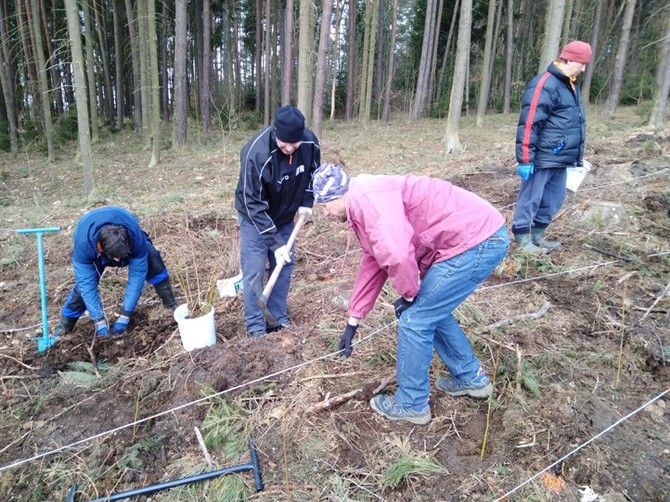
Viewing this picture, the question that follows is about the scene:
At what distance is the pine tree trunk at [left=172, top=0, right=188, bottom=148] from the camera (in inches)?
416

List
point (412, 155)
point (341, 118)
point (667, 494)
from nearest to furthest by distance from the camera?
point (667, 494), point (412, 155), point (341, 118)

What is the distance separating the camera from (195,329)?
3014mm

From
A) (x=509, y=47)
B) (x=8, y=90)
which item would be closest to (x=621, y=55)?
(x=509, y=47)

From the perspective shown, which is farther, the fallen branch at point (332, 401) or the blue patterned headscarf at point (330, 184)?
the fallen branch at point (332, 401)

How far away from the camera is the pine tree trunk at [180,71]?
34.7 feet

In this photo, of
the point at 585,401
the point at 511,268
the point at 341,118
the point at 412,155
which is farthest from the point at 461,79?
the point at 341,118

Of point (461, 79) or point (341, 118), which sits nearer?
point (461, 79)

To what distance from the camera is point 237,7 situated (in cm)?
2058

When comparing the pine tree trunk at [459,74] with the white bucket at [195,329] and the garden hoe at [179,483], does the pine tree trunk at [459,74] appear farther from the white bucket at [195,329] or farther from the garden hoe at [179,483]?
the garden hoe at [179,483]

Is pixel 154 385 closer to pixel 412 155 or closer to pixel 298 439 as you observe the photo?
pixel 298 439

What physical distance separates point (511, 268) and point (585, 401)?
173 centimetres

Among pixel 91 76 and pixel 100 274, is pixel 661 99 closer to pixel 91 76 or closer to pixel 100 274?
A: pixel 100 274

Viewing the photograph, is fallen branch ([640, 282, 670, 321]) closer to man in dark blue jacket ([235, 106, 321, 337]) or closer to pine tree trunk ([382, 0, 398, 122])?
man in dark blue jacket ([235, 106, 321, 337])

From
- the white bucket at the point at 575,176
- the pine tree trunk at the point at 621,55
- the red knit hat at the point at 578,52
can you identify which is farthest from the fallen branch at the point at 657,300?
the pine tree trunk at the point at 621,55
